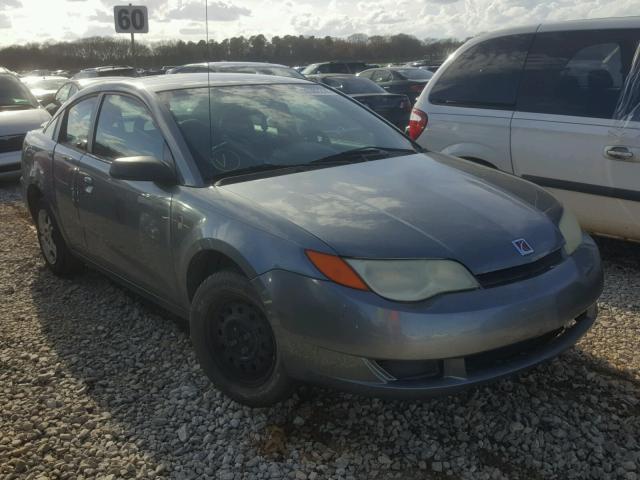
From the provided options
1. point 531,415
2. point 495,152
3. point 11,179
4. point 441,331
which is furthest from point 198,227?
point 11,179

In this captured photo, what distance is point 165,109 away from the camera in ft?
10.8

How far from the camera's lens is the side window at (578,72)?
4.29 m

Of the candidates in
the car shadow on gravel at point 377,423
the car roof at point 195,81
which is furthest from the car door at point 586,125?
the car roof at point 195,81

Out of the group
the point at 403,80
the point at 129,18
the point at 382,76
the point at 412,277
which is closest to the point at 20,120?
the point at 129,18

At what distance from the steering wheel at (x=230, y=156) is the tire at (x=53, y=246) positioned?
191cm

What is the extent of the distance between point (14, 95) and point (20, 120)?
94 centimetres

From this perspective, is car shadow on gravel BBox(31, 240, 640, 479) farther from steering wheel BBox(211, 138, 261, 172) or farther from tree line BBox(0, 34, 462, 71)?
tree line BBox(0, 34, 462, 71)

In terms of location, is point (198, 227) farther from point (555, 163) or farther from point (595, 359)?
point (555, 163)

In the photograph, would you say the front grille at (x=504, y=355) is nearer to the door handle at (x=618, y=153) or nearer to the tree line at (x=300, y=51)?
the door handle at (x=618, y=153)

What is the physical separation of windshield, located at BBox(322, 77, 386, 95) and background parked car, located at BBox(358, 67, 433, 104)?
2.15m

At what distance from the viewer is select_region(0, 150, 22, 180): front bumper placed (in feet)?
26.9

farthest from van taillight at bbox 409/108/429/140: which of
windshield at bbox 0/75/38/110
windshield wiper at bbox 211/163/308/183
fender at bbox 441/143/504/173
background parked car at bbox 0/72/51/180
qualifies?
windshield at bbox 0/75/38/110

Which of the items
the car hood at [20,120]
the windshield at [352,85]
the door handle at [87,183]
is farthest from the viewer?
the windshield at [352,85]

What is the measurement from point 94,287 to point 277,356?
2452mm
